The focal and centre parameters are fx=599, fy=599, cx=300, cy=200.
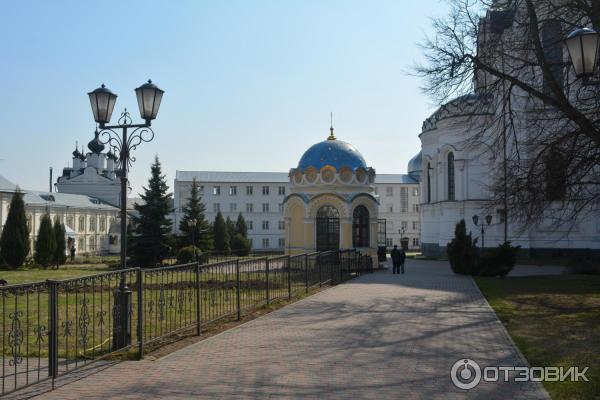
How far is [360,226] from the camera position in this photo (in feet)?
105

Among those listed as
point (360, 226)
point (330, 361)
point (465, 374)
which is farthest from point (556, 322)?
point (360, 226)

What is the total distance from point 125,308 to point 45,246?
100 ft

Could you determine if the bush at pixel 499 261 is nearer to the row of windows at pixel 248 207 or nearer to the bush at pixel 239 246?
the bush at pixel 239 246

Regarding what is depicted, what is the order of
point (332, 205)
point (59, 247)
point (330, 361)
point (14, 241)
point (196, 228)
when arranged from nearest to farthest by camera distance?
point (330, 361) < point (332, 205) < point (14, 241) < point (59, 247) < point (196, 228)

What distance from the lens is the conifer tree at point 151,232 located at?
35.8m

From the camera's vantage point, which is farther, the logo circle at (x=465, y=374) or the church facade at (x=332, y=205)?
the church facade at (x=332, y=205)

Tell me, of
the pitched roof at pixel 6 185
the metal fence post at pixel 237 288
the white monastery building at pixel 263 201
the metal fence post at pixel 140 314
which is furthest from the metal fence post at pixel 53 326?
the white monastery building at pixel 263 201

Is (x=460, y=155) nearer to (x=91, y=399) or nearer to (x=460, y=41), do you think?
(x=460, y=41)

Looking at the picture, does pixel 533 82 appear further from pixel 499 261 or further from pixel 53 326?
pixel 53 326

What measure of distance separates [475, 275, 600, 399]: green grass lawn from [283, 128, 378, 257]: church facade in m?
10.4

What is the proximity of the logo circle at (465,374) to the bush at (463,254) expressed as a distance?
1810cm

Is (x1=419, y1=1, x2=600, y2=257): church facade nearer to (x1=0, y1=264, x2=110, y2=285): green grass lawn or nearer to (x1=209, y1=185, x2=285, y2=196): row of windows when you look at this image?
(x1=0, y1=264, x2=110, y2=285): green grass lawn

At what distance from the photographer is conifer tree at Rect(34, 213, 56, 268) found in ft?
121

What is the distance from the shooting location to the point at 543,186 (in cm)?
1709
